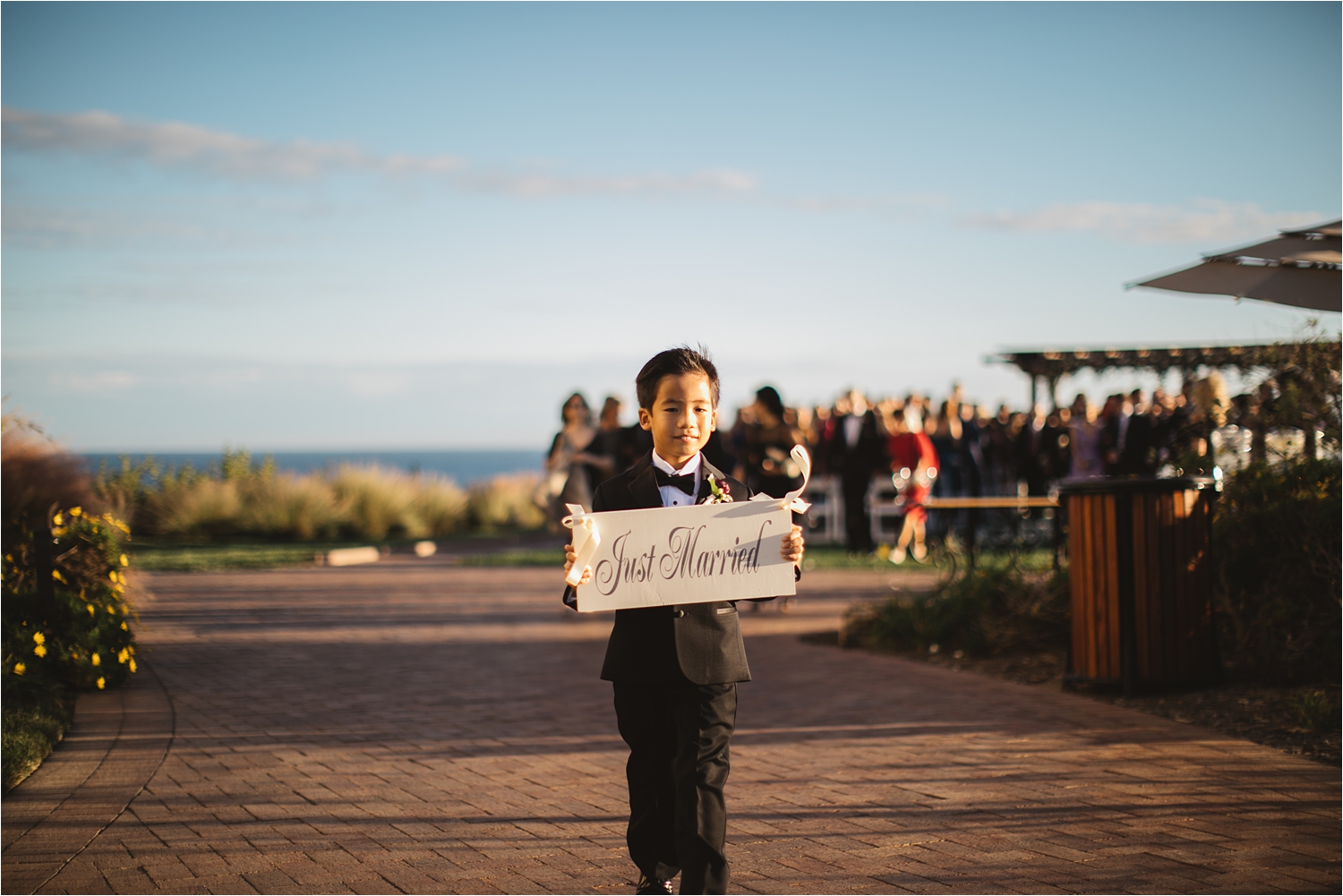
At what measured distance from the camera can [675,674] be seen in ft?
12.3

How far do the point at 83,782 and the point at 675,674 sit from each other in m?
3.45

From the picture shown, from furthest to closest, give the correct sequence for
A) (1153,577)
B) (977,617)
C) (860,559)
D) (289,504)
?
(289,504) < (860,559) < (977,617) < (1153,577)

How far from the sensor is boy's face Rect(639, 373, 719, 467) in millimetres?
3812

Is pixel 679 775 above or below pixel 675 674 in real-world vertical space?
below

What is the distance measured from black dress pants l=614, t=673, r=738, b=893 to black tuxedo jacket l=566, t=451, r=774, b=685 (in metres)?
0.04

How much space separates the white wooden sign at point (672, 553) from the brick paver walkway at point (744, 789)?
1153 mm

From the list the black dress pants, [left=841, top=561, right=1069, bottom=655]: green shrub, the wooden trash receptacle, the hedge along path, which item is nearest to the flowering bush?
the hedge along path

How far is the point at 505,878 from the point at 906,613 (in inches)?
241

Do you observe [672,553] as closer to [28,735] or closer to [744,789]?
[744,789]

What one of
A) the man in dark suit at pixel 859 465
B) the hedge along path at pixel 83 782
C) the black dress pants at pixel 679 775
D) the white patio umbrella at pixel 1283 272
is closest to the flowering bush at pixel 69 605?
the hedge along path at pixel 83 782

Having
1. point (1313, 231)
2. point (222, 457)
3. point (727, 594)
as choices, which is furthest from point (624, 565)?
point (222, 457)

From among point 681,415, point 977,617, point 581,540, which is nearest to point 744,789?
point 581,540

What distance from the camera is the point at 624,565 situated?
3.76m

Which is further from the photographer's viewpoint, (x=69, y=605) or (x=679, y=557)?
(x=69, y=605)
